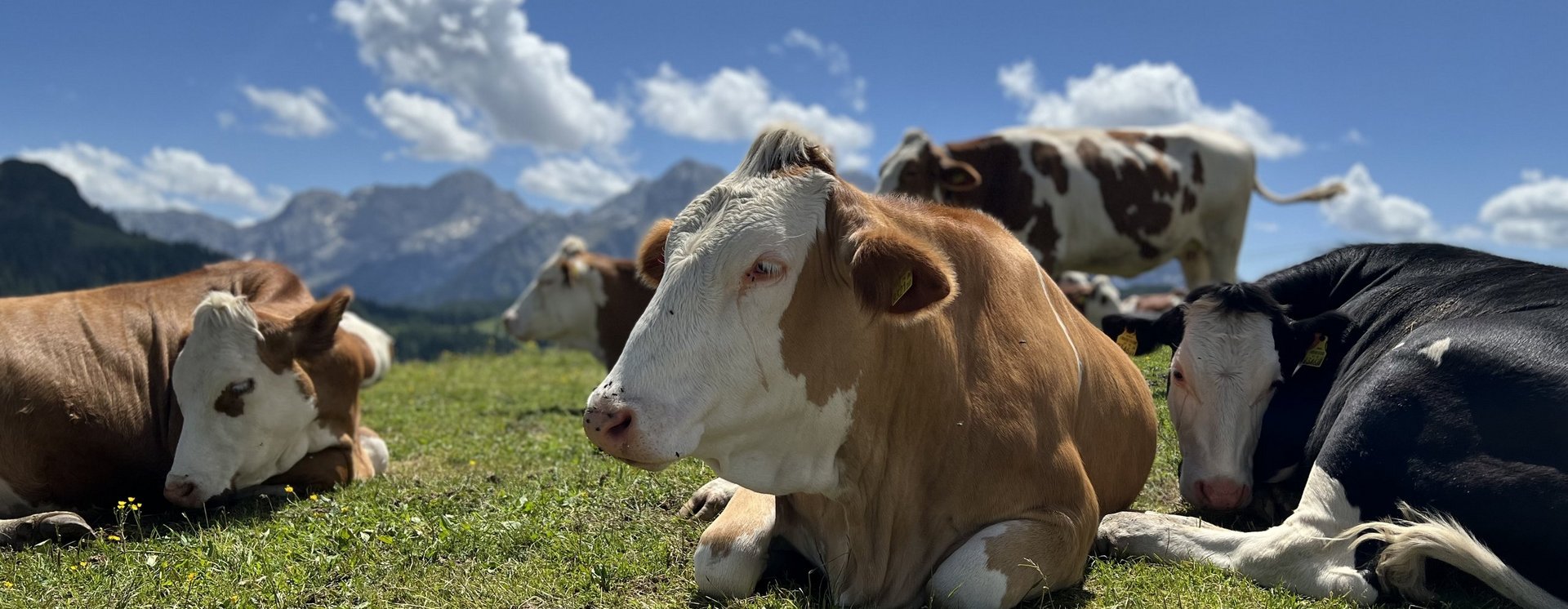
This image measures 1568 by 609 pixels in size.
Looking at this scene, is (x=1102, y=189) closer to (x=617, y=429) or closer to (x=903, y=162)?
(x=903, y=162)

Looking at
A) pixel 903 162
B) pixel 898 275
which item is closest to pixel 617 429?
pixel 898 275

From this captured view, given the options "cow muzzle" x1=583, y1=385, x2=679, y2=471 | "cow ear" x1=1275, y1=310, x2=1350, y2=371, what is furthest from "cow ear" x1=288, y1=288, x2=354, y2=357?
"cow ear" x1=1275, y1=310, x2=1350, y2=371

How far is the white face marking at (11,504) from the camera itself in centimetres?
659

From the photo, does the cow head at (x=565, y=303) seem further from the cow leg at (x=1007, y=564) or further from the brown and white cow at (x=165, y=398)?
the cow leg at (x=1007, y=564)

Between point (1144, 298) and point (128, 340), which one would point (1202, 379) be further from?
point (1144, 298)

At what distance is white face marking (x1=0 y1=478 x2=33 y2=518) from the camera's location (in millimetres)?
6594

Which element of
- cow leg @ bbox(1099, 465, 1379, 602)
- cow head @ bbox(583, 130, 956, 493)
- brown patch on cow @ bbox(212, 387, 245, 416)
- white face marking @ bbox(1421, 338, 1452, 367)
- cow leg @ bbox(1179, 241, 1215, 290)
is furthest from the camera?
cow leg @ bbox(1179, 241, 1215, 290)

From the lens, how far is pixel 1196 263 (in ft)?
51.4

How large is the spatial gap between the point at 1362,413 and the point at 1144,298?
31.1 metres

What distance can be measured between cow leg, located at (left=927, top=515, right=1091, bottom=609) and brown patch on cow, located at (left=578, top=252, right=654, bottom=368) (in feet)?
38.8

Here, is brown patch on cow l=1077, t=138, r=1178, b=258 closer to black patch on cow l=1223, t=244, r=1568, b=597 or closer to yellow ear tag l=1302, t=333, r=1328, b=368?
black patch on cow l=1223, t=244, r=1568, b=597

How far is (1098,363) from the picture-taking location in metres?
5.04

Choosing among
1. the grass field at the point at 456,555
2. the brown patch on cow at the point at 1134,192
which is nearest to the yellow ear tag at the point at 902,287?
the grass field at the point at 456,555

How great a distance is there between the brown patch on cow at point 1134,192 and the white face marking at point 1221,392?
792cm
